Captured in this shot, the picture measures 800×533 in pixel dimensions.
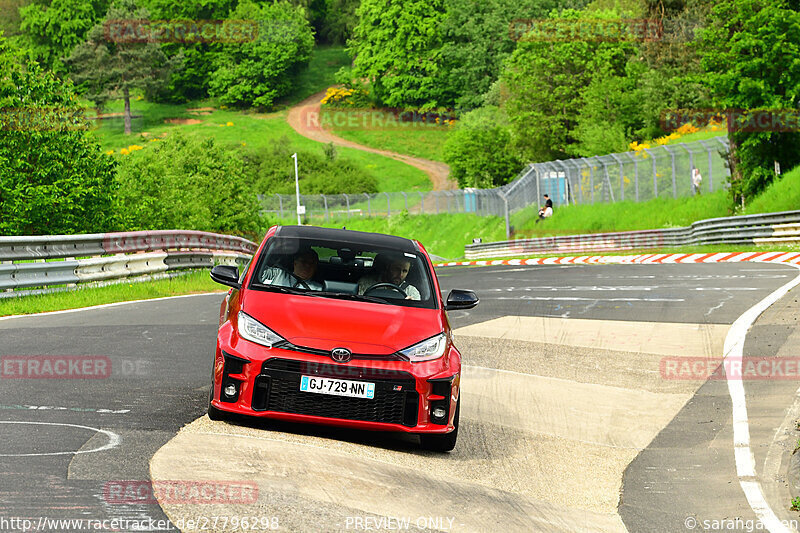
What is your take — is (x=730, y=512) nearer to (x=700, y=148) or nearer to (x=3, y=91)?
(x=3, y=91)

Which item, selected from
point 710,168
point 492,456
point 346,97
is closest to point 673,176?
point 710,168

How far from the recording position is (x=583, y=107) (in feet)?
228

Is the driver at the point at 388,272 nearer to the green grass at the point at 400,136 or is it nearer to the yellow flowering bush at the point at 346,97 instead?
the green grass at the point at 400,136

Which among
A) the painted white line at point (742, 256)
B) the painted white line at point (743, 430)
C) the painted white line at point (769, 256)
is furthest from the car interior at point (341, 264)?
the painted white line at point (742, 256)

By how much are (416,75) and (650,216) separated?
8849 cm

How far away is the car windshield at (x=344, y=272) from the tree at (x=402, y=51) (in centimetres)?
12241

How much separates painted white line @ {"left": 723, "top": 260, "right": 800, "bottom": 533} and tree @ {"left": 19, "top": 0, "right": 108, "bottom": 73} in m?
Answer: 145

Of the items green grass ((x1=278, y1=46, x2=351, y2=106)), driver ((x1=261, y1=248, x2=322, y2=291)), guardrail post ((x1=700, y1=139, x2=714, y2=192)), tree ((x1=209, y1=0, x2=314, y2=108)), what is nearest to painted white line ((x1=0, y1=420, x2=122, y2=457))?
driver ((x1=261, y1=248, x2=322, y2=291))

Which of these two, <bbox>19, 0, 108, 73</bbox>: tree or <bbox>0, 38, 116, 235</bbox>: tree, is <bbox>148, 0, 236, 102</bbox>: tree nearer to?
<bbox>19, 0, 108, 73</bbox>: tree

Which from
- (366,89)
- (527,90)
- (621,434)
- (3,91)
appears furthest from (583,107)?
(366,89)

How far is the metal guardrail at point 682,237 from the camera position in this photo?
3145cm

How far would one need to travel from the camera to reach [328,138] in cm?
12306

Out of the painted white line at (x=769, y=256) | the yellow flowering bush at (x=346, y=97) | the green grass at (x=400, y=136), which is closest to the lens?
the painted white line at (x=769, y=256)

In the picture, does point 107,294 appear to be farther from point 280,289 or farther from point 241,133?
point 241,133
